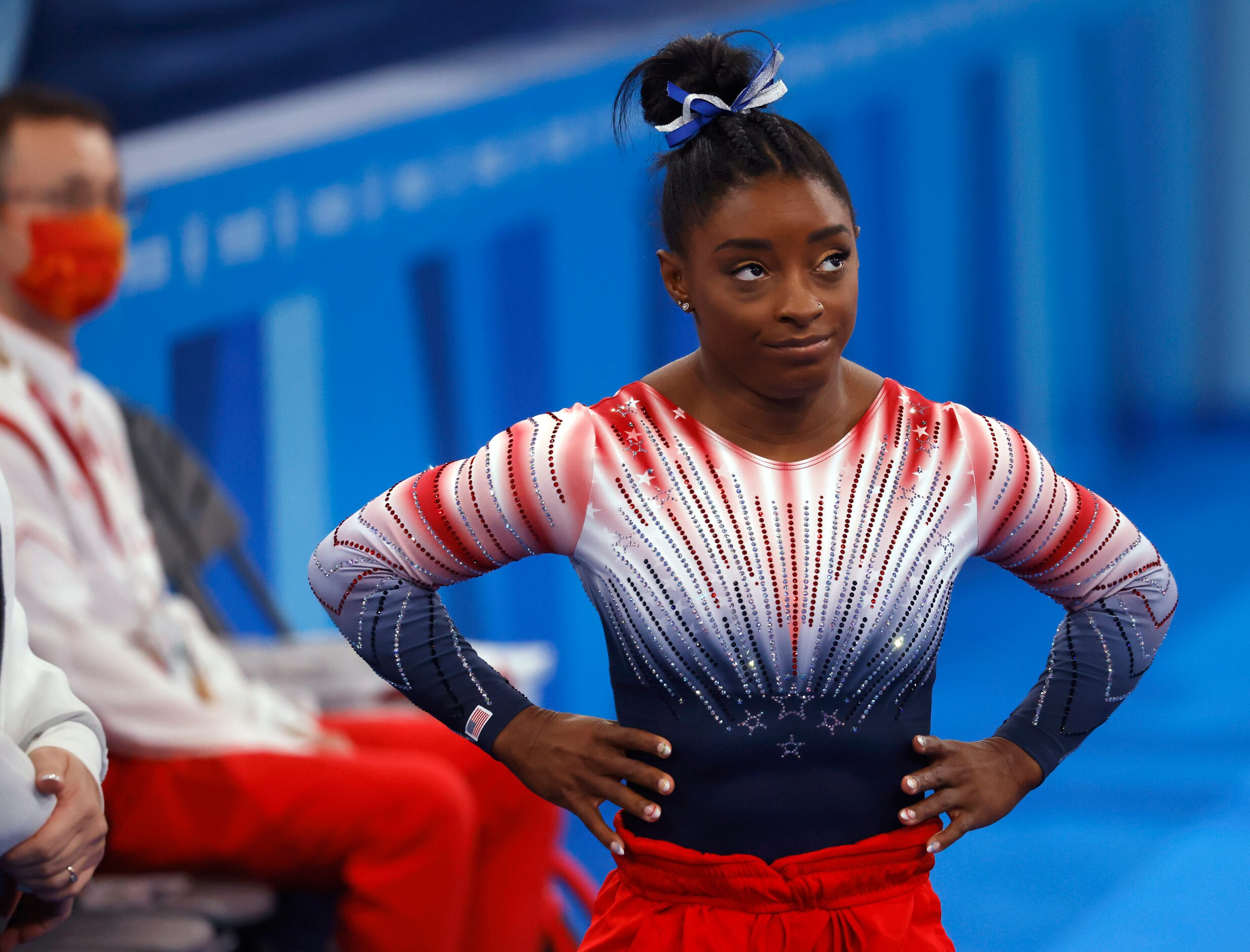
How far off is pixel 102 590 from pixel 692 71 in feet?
5.30

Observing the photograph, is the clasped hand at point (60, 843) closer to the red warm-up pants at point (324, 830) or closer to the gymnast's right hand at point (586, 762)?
the gymnast's right hand at point (586, 762)

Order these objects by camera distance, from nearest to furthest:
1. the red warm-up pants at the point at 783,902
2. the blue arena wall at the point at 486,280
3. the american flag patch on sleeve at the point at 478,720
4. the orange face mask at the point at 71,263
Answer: the red warm-up pants at the point at 783,902 → the american flag patch on sleeve at the point at 478,720 → the orange face mask at the point at 71,263 → the blue arena wall at the point at 486,280

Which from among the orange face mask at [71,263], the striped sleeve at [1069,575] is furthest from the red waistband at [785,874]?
the orange face mask at [71,263]

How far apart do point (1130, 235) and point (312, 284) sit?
6.13 meters

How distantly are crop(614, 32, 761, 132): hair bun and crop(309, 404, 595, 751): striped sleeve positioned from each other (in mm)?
360

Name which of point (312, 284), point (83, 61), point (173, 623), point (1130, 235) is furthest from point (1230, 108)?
point (173, 623)

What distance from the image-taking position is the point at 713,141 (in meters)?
1.52

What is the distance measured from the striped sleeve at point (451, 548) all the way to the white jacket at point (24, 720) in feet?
1.14

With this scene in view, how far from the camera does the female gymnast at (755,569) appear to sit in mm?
1485

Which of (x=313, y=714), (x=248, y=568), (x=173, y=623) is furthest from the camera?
(x=248, y=568)

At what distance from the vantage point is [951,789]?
60.3 inches

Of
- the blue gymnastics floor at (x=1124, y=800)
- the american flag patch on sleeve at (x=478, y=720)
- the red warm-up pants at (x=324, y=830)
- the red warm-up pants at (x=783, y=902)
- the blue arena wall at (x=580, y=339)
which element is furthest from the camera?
the blue arena wall at (x=580, y=339)

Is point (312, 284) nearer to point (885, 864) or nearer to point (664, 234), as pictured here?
point (664, 234)

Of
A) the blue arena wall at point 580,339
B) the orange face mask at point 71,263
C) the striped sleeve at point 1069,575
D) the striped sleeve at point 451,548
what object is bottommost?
the striped sleeve at point 451,548
